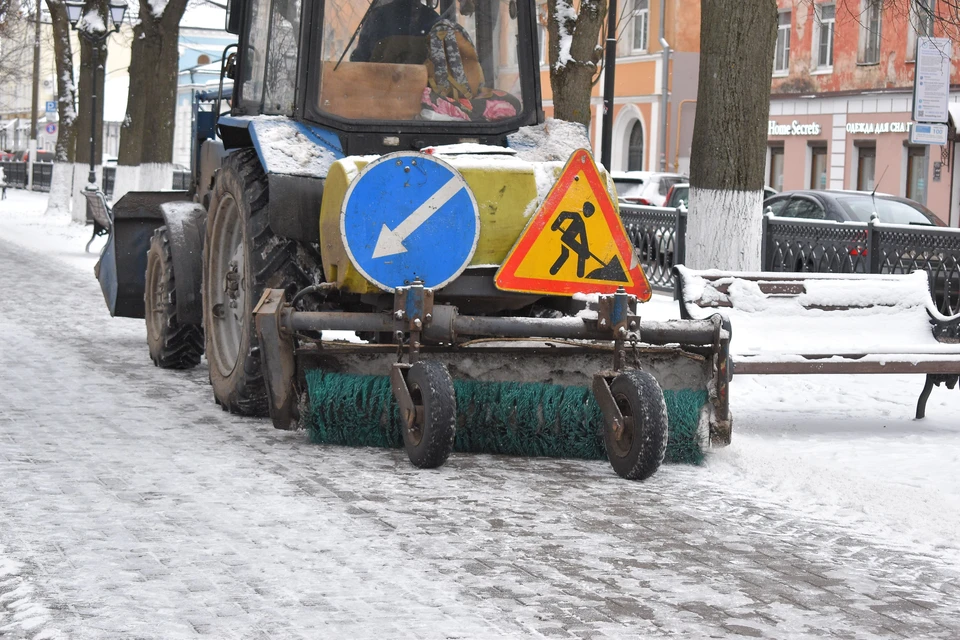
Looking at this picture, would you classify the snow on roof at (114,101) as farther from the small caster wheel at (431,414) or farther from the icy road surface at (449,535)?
the small caster wheel at (431,414)

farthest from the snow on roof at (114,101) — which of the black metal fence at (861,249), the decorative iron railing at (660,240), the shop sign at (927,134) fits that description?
the shop sign at (927,134)

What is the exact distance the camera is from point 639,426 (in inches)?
247

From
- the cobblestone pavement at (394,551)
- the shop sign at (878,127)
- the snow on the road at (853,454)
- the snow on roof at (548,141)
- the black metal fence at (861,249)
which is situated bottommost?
the cobblestone pavement at (394,551)

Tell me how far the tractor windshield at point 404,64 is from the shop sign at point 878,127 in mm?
26379

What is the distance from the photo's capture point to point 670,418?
685cm

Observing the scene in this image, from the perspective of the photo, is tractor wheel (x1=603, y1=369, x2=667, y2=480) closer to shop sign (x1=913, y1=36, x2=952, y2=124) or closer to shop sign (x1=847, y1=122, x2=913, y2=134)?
shop sign (x1=913, y1=36, x2=952, y2=124)

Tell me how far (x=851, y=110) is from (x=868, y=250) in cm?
2125

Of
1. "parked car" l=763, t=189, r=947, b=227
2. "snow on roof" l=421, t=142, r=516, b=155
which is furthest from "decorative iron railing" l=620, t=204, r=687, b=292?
"snow on roof" l=421, t=142, r=516, b=155

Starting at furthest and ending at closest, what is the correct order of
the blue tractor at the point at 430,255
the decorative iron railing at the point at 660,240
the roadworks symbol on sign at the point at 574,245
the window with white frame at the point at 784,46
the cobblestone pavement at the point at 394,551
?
the window with white frame at the point at 784,46 < the decorative iron railing at the point at 660,240 < the roadworks symbol on sign at the point at 574,245 < the blue tractor at the point at 430,255 < the cobblestone pavement at the point at 394,551

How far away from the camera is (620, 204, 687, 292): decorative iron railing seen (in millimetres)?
18609

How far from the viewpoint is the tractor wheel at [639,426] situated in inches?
246

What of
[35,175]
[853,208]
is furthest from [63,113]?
[35,175]

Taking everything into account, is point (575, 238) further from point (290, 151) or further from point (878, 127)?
point (878, 127)

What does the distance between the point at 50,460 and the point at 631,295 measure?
258 centimetres
